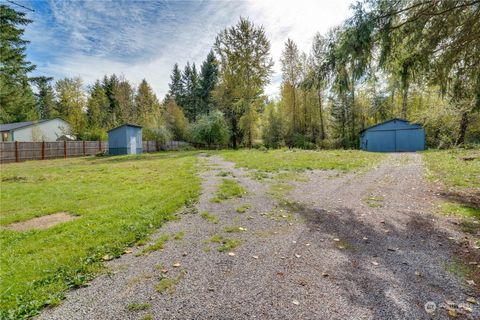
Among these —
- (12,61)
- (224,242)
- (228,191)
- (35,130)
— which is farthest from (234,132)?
(224,242)

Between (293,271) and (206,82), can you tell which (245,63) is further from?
(293,271)

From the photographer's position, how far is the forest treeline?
5.86 m

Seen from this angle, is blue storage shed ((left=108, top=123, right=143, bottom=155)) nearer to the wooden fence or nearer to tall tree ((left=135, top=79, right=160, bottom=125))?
the wooden fence

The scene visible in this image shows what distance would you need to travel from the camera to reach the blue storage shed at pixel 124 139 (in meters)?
23.7

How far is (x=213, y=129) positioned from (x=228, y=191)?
826 inches

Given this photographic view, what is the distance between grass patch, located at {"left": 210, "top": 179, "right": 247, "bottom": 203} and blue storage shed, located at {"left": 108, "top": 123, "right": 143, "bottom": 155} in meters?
18.5

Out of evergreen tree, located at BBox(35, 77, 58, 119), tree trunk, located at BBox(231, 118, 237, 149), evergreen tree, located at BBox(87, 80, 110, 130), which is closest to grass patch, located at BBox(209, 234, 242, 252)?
tree trunk, located at BBox(231, 118, 237, 149)

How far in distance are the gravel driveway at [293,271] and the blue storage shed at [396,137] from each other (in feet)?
74.7

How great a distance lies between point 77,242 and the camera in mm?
3986

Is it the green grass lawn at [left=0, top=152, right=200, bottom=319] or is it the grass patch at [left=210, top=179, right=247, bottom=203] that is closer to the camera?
the green grass lawn at [left=0, top=152, right=200, bottom=319]

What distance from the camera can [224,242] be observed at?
3.97 metres

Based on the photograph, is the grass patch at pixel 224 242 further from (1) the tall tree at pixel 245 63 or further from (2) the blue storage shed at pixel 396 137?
(2) the blue storage shed at pixel 396 137

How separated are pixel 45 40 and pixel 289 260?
11851 mm

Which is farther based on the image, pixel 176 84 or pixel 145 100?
pixel 176 84
